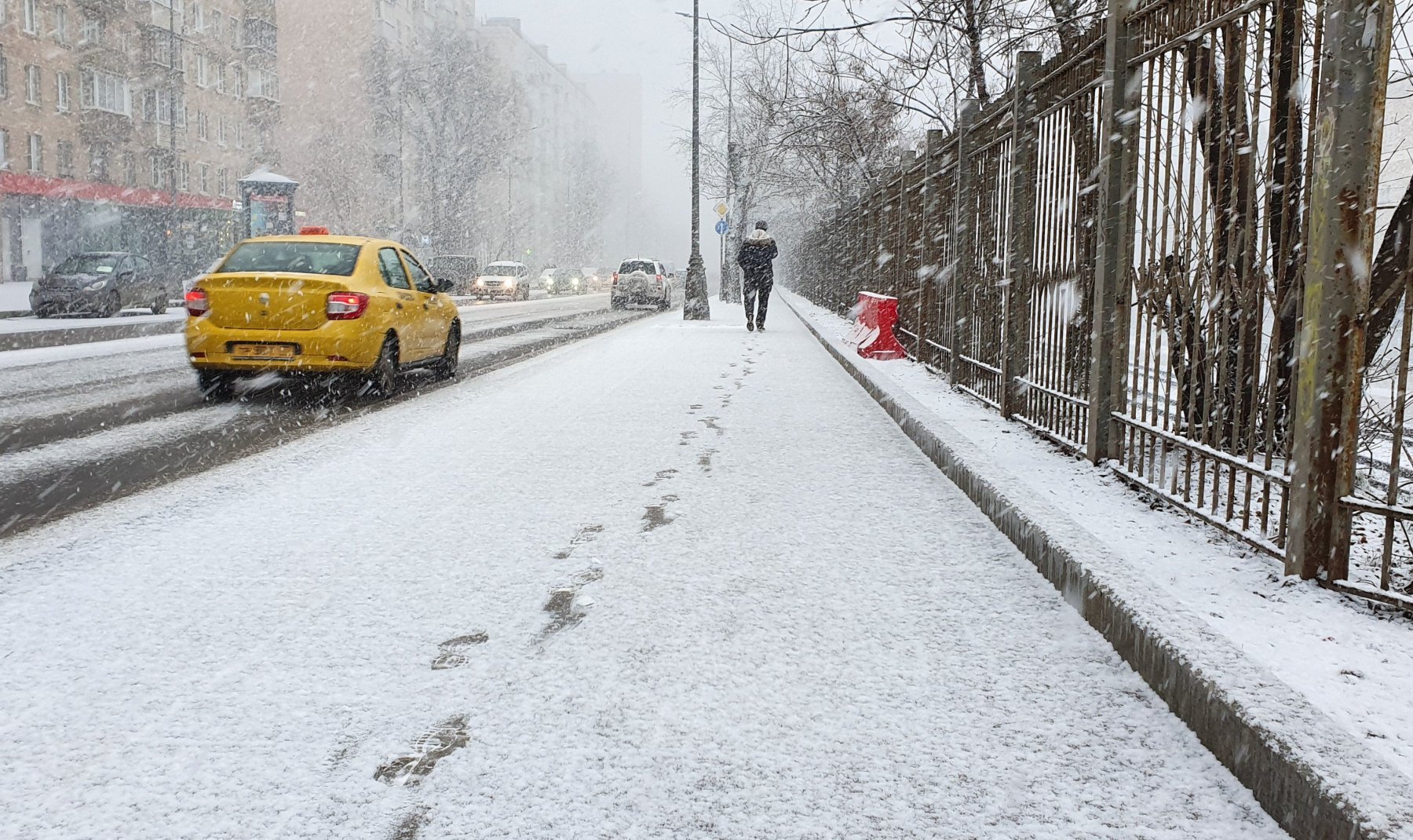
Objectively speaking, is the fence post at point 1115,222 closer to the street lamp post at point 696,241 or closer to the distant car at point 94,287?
the street lamp post at point 696,241

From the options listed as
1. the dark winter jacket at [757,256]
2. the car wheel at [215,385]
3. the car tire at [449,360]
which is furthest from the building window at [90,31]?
the car wheel at [215,385]

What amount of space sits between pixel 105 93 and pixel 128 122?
1.52 metres

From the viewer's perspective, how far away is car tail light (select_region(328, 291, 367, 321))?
9438 mm

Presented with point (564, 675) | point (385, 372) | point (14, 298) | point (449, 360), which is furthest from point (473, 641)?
point (14, 298)

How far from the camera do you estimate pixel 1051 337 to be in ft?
21.8

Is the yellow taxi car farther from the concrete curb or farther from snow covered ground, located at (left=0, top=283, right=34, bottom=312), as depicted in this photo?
snow covered ground, located at (left=0, top=283, right=34, bottom=312)

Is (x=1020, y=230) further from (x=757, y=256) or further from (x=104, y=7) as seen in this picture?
(x=104, y=7)

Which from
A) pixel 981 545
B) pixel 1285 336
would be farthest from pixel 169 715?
pixel 1285 336

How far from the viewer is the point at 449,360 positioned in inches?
470

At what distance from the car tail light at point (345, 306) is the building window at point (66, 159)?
41.4 metres

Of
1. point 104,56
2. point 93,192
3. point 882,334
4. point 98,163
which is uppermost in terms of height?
point 104,56

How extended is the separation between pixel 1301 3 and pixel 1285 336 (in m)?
2.06

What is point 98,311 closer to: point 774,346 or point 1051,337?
point 774,346

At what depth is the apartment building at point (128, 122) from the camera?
4147 cm
